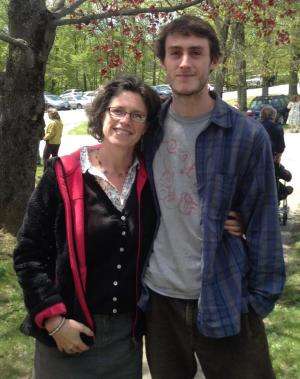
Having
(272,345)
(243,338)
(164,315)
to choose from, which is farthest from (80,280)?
(272,345)

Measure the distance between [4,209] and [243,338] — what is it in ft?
14.2

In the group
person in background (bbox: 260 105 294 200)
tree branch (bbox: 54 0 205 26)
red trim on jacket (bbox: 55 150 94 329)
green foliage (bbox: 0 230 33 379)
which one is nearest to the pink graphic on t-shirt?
red trim on jacket (bbox: 55 150 94 329)

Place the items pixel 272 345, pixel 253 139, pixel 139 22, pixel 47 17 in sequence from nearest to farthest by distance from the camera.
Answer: pixel 253 139 < pixel 272 345 < pixel 47 17 < pixel 139 22

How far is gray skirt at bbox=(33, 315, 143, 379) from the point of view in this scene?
2.14 metres

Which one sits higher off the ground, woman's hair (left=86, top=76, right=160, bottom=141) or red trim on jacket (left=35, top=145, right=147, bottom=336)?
woman's hair (left=86, top=76, right=160, bottom=141)

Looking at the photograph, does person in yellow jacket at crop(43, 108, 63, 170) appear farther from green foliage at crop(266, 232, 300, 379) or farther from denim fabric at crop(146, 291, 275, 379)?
denim fabric at crop(146, 291, 275, 379)

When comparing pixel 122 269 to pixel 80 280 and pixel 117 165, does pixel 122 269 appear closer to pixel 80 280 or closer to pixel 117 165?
pixel 80 280

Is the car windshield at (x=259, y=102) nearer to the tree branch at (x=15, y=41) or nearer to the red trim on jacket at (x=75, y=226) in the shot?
the tree branch at (x=15, y=41)

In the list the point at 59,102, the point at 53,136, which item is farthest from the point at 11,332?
the point at 59,102

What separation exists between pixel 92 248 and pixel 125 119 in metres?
0.57

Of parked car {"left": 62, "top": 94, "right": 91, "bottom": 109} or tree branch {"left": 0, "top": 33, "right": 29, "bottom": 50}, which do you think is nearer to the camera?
tree branch {"left": 0, "top": 33, "right": 29, "bottom": 50}

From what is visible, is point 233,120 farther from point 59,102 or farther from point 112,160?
point 59,102

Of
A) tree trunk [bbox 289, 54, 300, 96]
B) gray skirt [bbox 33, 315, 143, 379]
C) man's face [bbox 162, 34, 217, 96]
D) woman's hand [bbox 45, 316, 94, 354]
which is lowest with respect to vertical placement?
gray skirt [bbox 33, 315, 143, 379]

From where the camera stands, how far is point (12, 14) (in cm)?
545
